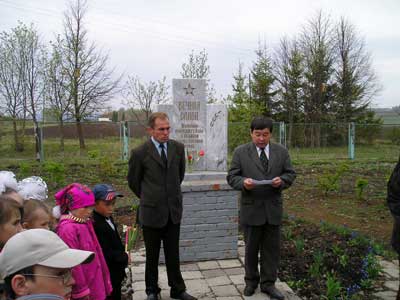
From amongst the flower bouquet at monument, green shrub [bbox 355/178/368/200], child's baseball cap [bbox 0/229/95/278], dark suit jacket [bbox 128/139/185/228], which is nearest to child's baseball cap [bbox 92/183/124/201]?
dark suit jacket [bbox 128/139/185/228]

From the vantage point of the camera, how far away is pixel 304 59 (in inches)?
1079

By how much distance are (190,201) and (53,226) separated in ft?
7.33

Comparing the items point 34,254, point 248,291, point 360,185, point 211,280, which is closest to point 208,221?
point 211,280

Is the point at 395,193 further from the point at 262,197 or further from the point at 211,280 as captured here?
the point at 211,280

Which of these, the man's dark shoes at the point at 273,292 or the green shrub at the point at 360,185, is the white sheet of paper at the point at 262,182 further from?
the green shrub at the point at 360,185

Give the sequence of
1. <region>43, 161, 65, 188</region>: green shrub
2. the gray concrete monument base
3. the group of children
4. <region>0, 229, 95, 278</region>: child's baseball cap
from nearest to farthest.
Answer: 1. <region>0, 229, 95, 278</region>: child's baseball cap
2. the group of children
3. the gray concrete monument base
4. <region>43, 161, 65, 188</region>: green shrub

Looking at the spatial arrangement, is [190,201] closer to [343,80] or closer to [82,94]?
[82,94]

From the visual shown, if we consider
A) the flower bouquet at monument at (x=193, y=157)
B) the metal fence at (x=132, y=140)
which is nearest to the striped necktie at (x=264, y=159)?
the flower bouquet at monument at (x=193, y=157)

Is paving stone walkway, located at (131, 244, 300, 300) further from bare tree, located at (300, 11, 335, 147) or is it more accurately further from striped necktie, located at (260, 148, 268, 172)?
bare tree, located at (300, 11, 335, 147)

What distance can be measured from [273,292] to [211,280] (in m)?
0.75

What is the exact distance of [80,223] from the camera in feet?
9.19

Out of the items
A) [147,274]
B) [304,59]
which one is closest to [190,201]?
[147,274]

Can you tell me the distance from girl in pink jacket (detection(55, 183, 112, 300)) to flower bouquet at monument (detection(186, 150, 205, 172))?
2354 mm

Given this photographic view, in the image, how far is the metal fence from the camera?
16.4m
